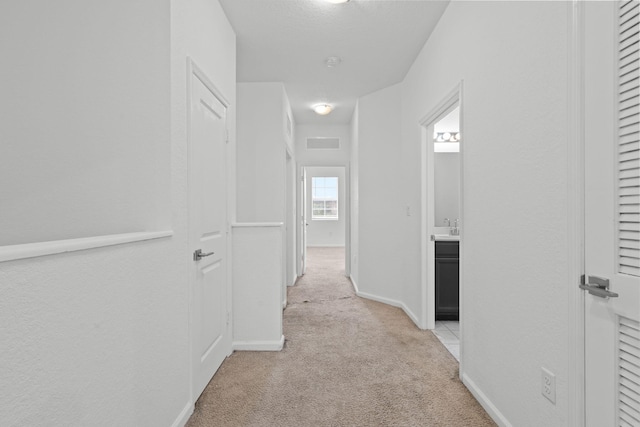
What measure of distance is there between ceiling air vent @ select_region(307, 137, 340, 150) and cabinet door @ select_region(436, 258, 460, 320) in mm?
3238

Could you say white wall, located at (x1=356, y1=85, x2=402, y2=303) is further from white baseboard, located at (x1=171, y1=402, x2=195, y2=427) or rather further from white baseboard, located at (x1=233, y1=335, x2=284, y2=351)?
white baseboard, located at (x1=171, y1=402, x2=195, y2=427)

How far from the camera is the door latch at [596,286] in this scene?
3.79 ft

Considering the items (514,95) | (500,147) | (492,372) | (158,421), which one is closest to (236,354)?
(158,421)

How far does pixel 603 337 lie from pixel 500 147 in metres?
1.03

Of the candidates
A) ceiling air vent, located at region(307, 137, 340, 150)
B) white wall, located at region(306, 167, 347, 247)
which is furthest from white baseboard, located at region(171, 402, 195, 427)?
white wall, located at region(306, 167, 347, 247)

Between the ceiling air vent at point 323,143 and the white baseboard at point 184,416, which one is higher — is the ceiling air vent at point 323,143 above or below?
above

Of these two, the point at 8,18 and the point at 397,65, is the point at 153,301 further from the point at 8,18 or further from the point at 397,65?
the point at 397,65

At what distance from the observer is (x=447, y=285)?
3520 mm

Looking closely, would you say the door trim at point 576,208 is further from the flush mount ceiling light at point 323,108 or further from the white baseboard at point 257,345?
the flush mount ceiling light at point 323,108

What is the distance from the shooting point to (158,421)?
156 centimetres

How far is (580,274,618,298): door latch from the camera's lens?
116cm

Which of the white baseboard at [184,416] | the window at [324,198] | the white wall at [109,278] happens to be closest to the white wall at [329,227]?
the window at [324,198]

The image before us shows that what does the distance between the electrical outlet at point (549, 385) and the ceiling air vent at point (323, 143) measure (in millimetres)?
5041

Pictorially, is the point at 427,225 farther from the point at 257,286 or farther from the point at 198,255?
the point at 198,255
